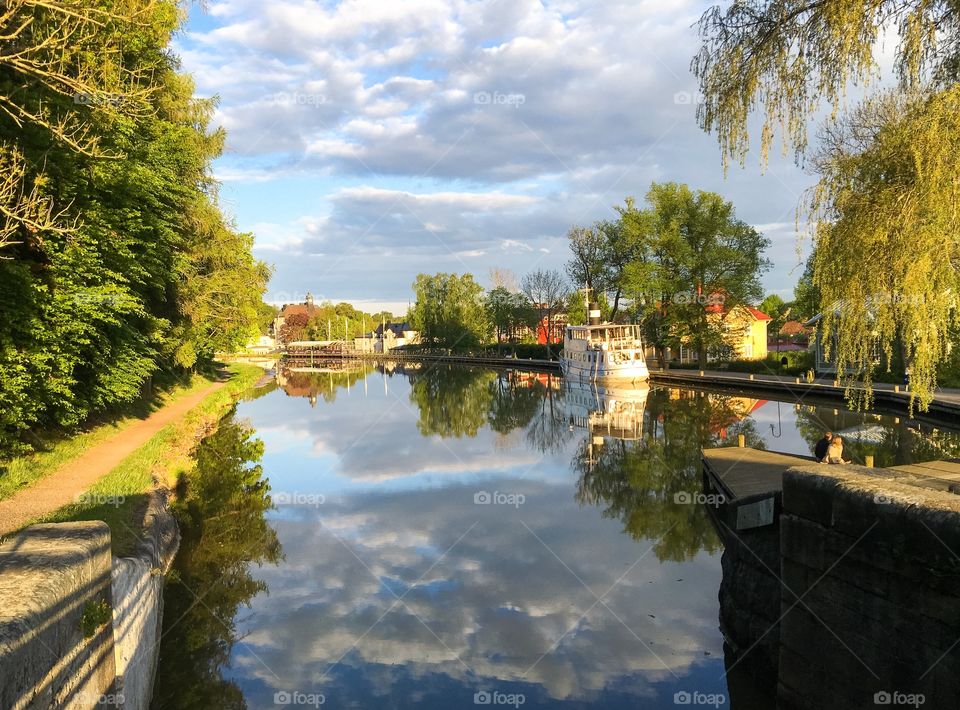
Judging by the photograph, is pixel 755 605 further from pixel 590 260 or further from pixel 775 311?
pixel 775 311

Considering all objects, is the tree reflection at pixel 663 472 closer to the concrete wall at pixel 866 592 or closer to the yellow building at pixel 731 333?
the concrete wall at pixel 866 592

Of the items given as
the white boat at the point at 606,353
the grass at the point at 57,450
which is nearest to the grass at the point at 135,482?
the grass at the point at 57,450

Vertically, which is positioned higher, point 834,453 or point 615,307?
point 615,307

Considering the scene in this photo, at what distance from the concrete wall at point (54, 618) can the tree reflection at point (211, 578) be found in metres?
2.67

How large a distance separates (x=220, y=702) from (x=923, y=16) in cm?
1436

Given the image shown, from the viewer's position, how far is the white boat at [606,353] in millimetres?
48156

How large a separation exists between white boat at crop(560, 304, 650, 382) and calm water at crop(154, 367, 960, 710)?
18.5 metres

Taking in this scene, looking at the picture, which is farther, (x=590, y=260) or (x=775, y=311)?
(x=775, y=311)

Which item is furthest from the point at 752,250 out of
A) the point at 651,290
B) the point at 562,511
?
the point at 562,511

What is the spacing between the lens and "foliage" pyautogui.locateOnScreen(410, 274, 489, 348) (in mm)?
106625

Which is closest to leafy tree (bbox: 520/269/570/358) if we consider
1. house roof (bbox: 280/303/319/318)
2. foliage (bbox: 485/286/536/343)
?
foliage (bbox: 485/286/536/343)

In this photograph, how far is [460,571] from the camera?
1366cm

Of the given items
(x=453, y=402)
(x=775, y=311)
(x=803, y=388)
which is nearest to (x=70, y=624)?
(x=453, y=402)

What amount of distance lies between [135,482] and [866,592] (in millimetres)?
14117
